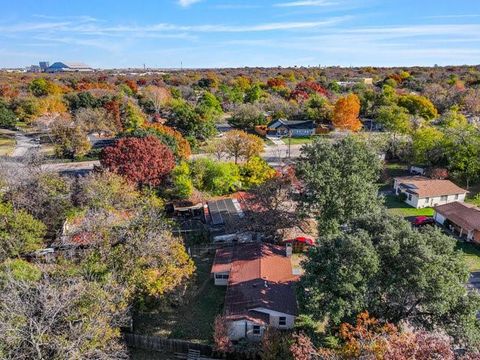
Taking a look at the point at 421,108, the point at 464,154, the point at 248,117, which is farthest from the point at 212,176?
the point at 421,108

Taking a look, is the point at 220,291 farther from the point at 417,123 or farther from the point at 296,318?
the point at 417,123

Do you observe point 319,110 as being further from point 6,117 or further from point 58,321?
point 58,321

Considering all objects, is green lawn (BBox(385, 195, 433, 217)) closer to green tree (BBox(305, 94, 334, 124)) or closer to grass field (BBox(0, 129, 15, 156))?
green tree (BBox(305, 94, 334, 124))

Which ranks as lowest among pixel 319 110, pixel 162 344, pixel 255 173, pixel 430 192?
pixel 162 344

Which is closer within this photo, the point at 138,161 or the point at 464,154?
the point at 138,161

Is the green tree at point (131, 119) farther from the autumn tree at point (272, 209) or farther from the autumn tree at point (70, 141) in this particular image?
the autumn tree at point (272, 209)

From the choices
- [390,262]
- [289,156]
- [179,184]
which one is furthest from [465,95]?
[390,262]
